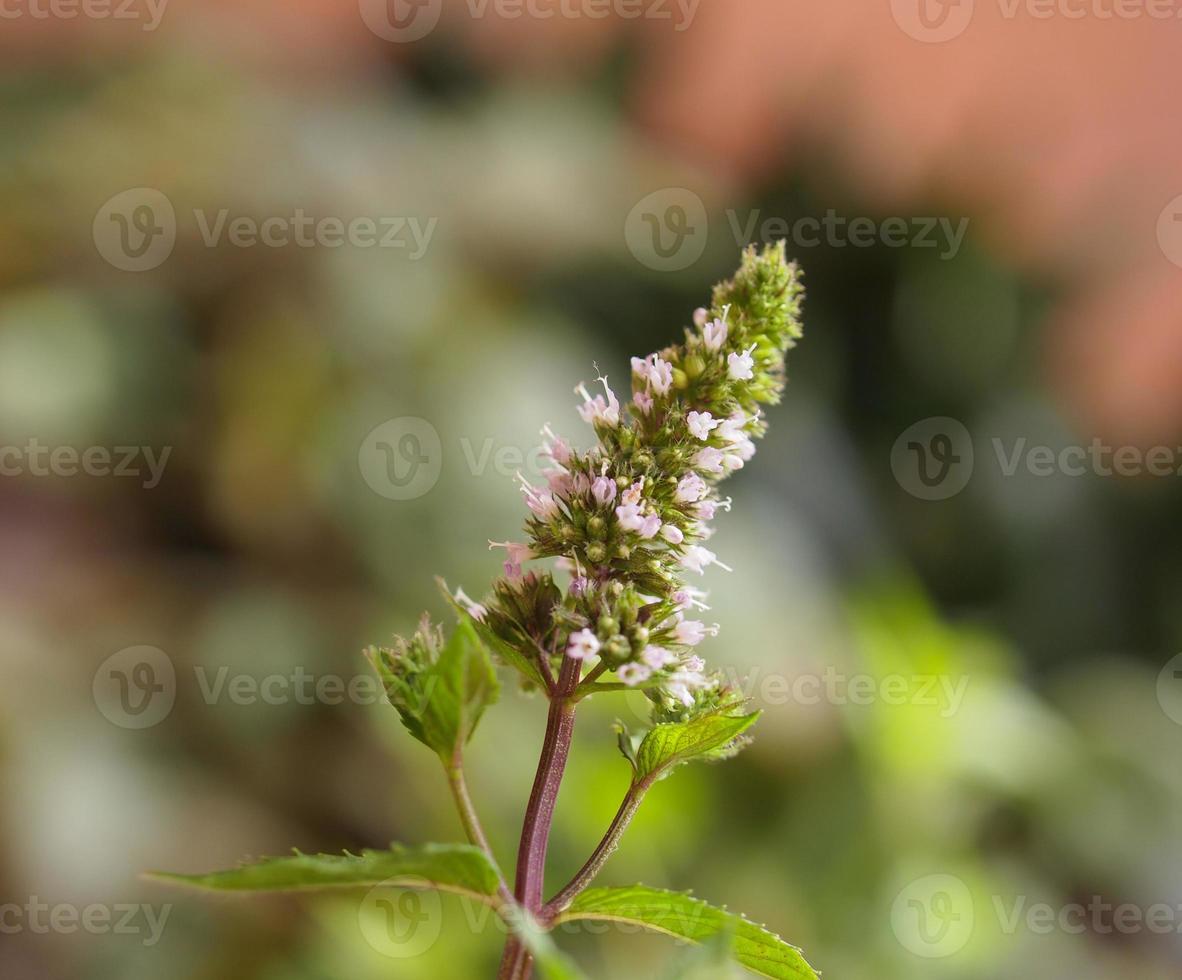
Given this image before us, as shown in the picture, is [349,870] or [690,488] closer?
[349,870]

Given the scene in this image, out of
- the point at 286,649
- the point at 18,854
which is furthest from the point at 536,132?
the point at 18,854

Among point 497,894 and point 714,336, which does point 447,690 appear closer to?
point 497,894

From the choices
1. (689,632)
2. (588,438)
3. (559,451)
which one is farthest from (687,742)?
(588,438)

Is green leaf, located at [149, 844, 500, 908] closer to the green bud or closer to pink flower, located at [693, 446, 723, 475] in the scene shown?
the green bud

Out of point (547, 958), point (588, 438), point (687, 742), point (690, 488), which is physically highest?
point (588, 438)

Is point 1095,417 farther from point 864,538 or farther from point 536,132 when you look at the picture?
point 536,132

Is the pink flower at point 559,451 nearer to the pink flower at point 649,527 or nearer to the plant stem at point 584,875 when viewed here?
the pink flower at point 649,527
